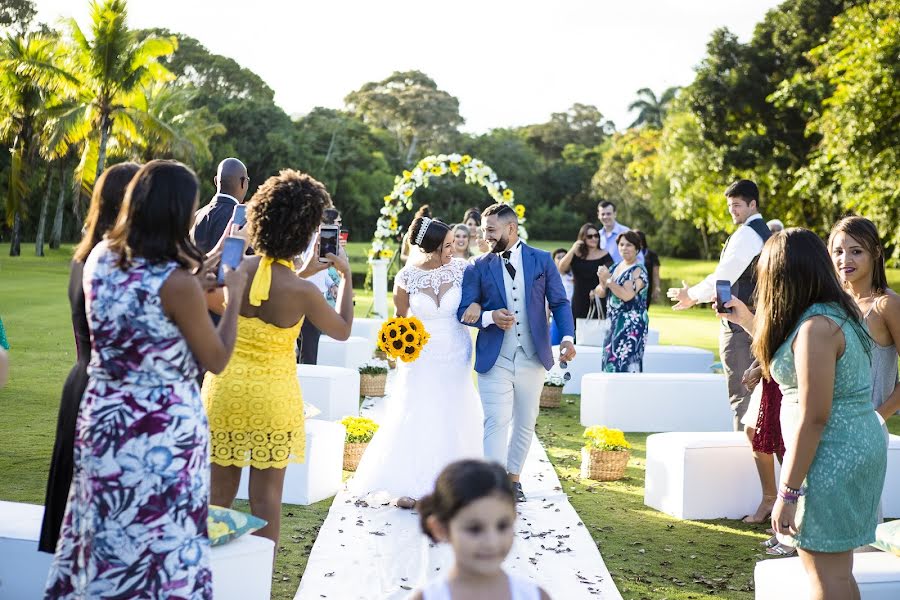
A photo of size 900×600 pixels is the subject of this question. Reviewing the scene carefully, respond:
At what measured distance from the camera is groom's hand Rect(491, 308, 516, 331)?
696 cm

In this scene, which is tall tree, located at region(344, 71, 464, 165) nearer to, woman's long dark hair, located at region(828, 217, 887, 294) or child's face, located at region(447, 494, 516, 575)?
woman's long dark hair, located at region(828, 217, 887, 294)

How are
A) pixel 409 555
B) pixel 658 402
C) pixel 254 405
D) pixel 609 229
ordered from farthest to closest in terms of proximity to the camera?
1. pixel 609 229
2. pixel 658 402
3. pixel 409 555
4. pixel 254 405

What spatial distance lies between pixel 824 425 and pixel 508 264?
3731 mm

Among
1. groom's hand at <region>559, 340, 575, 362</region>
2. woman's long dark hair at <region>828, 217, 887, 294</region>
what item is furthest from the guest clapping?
groom's hand at <region>559, 340, 575, 362</region>

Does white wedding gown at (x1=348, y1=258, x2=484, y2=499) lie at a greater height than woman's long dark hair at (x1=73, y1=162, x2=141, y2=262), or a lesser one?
lesser

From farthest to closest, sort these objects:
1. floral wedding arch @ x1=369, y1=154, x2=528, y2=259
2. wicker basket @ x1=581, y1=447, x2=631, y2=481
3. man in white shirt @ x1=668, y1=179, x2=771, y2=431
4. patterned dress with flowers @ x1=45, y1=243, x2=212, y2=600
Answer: floral wedding arch @ x1=369, y1=154, x2=528, y2=259 < wicker basket @ x1=581, y1=447, x2=631, y2=481 < man in white shirt @ x1=668, y1=179, x2=771, y2=431 < patterned dress with flowers @ x1=45, y1=243, x2=212, y2=600

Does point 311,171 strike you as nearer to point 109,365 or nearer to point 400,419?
point 400,419

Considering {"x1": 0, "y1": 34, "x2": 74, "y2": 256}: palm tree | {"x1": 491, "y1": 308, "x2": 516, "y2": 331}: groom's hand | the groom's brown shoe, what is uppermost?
{"x1": 0, "y1": 34, "x2": 74, "y2": 256}: palm tree

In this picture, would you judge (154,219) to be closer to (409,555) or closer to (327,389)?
(409,555)

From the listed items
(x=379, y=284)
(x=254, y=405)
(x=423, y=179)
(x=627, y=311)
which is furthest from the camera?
(x=379, y=284)

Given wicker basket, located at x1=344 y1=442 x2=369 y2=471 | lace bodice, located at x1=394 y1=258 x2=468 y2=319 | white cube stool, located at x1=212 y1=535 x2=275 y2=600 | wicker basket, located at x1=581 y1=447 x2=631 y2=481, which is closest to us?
white cube stool, located at x1=212 y1=535 x2=275 y2=600

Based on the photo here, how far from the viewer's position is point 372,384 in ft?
40.3

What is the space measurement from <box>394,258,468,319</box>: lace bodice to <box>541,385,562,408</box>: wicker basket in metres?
4.81

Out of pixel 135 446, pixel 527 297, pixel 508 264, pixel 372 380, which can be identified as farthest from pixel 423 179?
pixel 135 446
